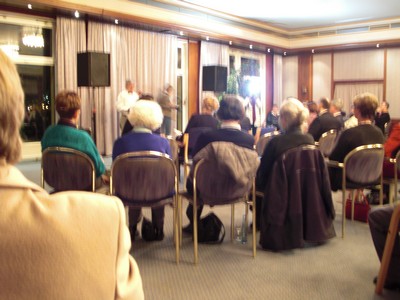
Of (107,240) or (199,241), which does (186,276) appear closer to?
(199,241)

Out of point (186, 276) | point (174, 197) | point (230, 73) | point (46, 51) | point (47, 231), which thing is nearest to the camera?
point (47, 231)

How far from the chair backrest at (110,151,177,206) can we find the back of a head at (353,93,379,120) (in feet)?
6.83

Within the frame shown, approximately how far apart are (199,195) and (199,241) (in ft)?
1.86

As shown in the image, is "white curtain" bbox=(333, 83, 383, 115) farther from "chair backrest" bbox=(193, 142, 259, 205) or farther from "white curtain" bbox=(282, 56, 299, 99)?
"chair backrest" bbox=(193, 142, 259, 205)

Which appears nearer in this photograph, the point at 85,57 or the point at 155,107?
the point at 155,107

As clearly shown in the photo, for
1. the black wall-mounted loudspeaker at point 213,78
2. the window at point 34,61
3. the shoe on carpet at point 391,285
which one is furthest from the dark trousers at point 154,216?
the black wall-mounted loudspeaker at point 213,78

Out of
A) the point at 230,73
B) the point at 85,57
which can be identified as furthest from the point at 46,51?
the point at 230,73

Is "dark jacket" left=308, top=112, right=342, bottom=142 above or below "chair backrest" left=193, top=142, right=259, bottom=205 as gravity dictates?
above

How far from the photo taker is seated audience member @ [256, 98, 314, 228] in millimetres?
3434

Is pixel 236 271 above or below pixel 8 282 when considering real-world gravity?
below

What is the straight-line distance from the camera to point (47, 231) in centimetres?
89

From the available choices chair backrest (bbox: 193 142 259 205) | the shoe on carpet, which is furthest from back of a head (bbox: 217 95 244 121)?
the shoe on carpet

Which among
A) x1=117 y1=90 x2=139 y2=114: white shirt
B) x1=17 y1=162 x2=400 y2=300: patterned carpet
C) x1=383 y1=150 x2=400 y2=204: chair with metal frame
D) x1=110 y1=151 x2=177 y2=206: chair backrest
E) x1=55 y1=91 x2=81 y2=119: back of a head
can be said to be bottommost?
x1=17 y1=162 x2=400 y2=300: patterned carpet

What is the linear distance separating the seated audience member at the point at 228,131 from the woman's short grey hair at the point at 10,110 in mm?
2362
